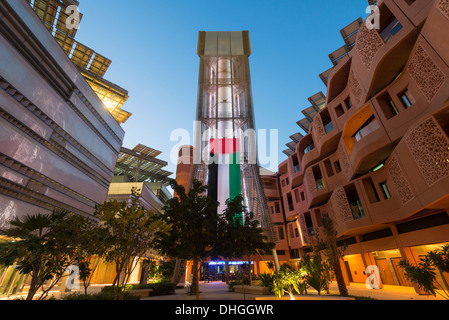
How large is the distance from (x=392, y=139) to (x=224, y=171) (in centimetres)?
2144

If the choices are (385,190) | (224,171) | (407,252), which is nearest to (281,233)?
(224,171)

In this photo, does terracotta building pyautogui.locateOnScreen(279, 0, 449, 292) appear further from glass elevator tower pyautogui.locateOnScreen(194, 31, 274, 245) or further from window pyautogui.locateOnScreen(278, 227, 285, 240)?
window pyautogui.locateOnScreen(278, 227, 285, 240)

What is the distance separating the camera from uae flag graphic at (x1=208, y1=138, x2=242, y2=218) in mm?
30823

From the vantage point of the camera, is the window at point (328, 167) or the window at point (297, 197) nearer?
the window at point (328, 167)

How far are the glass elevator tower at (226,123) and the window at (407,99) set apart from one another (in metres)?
16.1

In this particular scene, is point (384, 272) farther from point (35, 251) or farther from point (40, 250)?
point (35, 251)

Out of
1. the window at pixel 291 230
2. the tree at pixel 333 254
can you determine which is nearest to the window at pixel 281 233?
the window at pixel 291 230

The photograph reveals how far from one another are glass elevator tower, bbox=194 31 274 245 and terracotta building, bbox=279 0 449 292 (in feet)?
30.3

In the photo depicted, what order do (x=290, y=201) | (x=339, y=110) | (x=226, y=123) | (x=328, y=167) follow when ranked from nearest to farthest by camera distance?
(x=339, y=110) → (x=328, y=167) → (x=226, y=123) → (x=290, y=201)

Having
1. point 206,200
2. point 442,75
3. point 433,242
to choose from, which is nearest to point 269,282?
point 206,200

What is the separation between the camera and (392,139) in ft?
48.7

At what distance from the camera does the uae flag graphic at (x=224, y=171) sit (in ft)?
101

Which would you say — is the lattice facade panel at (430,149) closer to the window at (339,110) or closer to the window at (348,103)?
the window at (348,103)

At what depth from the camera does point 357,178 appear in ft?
62.3
